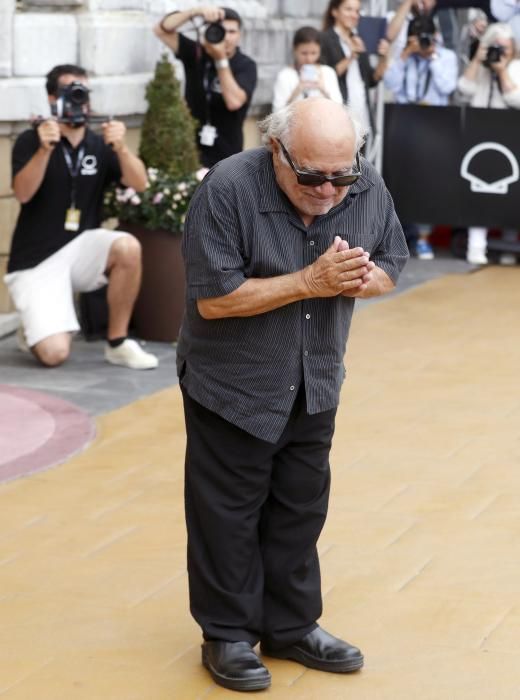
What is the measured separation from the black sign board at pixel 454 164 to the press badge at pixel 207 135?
2.55m

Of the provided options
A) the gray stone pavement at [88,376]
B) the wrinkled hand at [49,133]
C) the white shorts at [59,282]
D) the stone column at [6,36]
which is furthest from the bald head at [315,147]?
the stone column at [6,36]

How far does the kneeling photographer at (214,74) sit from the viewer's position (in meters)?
10.4

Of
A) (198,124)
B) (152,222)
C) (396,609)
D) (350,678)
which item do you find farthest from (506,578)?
(198,124)

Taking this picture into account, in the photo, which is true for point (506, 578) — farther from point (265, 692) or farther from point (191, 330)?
point (191, 330)

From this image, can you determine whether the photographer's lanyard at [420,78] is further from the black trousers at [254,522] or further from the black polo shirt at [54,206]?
the black trousers at [254,522]

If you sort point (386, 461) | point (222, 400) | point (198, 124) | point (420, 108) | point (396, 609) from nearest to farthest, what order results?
point (222, 400) → point (396, 609) → point (386, 461) → point (198, 124) → point (420, 108)

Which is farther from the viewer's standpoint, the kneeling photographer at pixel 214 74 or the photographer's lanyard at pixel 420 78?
the photographer's lanyard at pixel 420 78

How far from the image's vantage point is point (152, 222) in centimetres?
909

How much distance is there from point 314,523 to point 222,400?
0.52 meters

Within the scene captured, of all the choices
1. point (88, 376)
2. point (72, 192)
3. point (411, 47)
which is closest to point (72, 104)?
point (72, 192)

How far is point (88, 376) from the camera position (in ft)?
27.7

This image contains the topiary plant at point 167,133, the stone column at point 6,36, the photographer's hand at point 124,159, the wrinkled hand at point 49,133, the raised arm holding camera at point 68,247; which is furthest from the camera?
the topiary plant at point 167,133

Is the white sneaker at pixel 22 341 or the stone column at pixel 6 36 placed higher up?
the stone column at pixel 6 36

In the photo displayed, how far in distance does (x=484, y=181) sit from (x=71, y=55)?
438 cm
